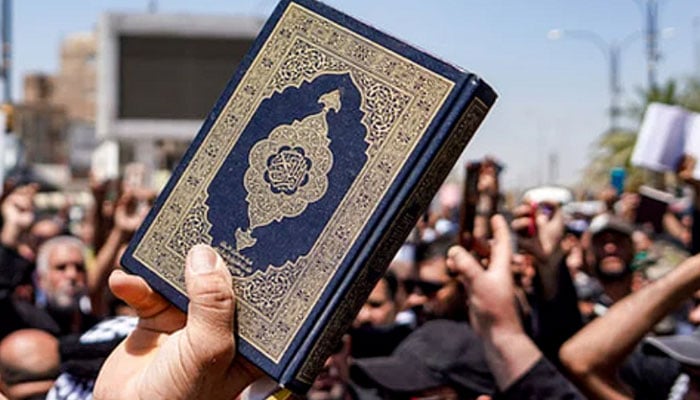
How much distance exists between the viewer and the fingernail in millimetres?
2189

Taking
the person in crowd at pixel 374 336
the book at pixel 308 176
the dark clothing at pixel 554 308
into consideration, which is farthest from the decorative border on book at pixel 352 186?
the person in crowd at pixel 374 336

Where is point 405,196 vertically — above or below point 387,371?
above

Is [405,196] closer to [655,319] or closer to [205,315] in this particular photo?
[205,315]

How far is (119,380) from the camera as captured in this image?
2.32 meters

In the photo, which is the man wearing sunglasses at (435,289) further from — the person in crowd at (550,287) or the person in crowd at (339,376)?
the person in crowd at (550,287)

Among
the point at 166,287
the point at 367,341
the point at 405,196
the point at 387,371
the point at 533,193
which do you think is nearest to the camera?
the point at 405,196

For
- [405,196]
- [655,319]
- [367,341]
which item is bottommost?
[367,341]

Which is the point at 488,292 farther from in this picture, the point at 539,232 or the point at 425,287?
the point at 425,287

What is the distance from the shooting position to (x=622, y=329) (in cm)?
335

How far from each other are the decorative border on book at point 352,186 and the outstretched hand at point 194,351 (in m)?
0.04

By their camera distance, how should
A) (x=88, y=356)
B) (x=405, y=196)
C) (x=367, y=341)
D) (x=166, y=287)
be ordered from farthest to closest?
1. (x=367, y=341)
2. (x=88, y=356)
3. (x=166, y=287)
4. (x=405, y=196)

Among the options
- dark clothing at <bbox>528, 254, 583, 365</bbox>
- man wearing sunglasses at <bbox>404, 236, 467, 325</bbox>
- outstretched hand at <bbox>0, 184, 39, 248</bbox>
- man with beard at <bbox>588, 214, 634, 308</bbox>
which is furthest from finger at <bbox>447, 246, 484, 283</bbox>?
outstretched hand at <bbox>0, 184, 39, 248</bbox>

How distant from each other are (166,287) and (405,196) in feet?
1.56

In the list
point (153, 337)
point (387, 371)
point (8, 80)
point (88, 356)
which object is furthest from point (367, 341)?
point (8, 80)
